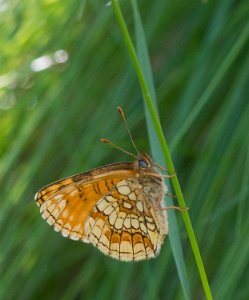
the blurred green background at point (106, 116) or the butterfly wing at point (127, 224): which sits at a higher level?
the blurred green background at point (106, 116)

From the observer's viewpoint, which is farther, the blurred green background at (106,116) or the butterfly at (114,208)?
the blurred green background at (106,116)

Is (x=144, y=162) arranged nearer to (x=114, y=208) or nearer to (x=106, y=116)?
(x=114, y=208)

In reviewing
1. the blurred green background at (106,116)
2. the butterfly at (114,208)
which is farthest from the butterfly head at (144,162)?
the blurred green background at (106,116)

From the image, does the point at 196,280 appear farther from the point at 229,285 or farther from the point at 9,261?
the point at 9,261

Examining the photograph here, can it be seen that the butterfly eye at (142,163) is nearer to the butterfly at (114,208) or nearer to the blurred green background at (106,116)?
the butterfly at (114,208)

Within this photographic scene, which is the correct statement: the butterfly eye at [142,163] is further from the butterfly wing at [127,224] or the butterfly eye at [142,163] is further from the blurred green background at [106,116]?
the blurred green background at [106,116]

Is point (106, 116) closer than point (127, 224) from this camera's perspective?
No

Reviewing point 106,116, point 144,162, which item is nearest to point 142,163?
point 144,162
